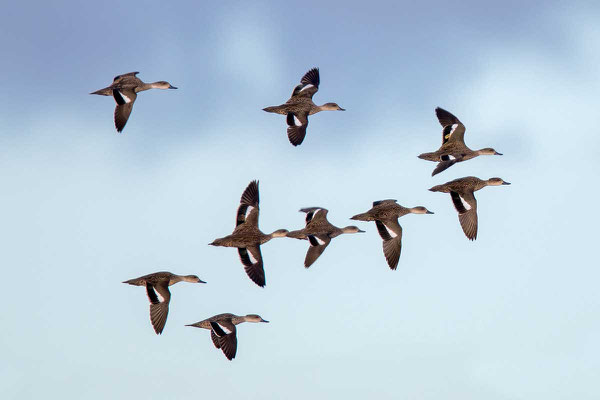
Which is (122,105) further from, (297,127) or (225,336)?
(225,336)

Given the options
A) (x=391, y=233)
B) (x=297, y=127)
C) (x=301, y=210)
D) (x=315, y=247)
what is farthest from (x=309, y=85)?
(x=391, y=233)

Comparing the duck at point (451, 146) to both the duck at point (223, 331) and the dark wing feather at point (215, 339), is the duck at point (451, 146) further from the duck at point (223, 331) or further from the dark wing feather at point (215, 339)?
the dark wing feather at point (215, 339)

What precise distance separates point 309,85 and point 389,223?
5.92m

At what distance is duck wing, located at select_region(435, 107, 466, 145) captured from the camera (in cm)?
2752

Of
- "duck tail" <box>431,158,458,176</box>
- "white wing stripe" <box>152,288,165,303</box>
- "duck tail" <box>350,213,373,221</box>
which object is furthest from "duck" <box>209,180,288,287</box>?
"duck tail" <box>431,158,458,176</box>

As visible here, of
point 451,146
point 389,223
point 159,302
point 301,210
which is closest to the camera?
point 159,302

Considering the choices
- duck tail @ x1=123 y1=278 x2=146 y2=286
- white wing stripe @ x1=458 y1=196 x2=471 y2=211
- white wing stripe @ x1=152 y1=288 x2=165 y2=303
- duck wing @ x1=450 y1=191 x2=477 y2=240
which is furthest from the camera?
white wing stripe @ x1=458 y1=196 x2=471 y2=211

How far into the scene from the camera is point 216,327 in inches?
1006

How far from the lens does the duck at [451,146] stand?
2702cm

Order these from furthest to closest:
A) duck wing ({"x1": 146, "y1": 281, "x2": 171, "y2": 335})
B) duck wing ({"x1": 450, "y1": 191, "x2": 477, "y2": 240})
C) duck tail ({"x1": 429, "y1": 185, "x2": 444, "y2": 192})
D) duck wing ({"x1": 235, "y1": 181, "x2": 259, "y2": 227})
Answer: duck tail ({"x1": 429, "y1": 185, "x2": 444, "y2": 192}), duck wing ({"x1": 450, "y1": 191, "x2": 477, "y2": 240}), duck wing ({"x1": 235, "y1": 181, "x2": 259, "y2": 227}), duck wing ({"x1": 146, "y1": 281, "x2": 171, "y2": 335})

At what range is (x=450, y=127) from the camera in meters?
27.6

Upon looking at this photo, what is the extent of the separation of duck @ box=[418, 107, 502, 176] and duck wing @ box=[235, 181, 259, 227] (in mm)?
4484

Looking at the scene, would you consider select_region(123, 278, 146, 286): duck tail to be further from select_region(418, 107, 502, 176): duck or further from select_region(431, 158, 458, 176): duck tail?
select_region(418, 107, 502, 176): duck

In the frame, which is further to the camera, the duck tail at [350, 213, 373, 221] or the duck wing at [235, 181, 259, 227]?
the duck tail at [350, 213, 373, 221]
